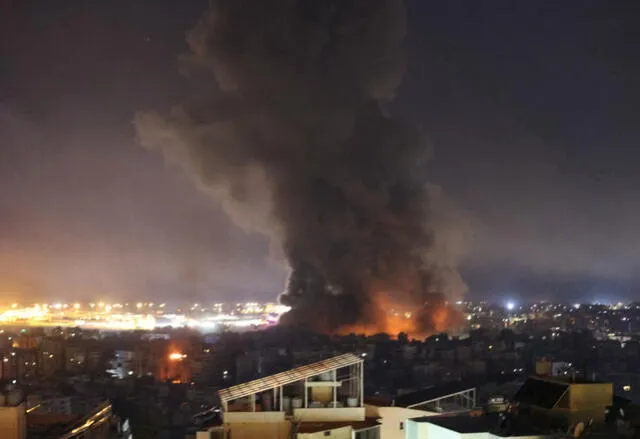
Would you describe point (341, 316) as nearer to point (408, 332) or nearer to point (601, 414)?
point (408, 332)

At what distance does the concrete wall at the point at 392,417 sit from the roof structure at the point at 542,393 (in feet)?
6.11

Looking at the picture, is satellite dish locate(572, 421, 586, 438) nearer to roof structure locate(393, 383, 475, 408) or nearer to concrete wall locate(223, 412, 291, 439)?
roof structure locate(393, 383, 475, 408)

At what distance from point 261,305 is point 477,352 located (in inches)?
3135

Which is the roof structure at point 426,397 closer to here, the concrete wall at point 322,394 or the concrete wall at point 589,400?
the concrete wall at point 322,394

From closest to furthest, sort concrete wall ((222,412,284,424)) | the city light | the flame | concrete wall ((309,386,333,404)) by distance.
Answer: concrete wall ((222,412,284,424)) < concrete wall ((309,386,333,404)) < the city light < the flame

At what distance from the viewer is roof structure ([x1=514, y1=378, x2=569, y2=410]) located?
11.5m

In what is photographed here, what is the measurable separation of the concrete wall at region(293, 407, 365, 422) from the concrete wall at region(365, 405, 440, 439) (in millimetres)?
577

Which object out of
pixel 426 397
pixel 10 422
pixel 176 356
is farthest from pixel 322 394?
pixel 176 356

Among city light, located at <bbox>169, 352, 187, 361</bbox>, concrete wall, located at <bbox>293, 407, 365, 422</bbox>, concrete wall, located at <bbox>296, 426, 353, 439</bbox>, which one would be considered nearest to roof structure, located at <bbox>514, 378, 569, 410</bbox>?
concrete wall, located at <bbox>293, 407, 365, 422</bbox>

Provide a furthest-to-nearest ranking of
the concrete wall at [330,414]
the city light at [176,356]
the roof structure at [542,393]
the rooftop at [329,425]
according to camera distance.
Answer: the city light at [176,356] → the roof structure at [542,393] → the concrete wall at [330,414] → the rooftop at [329,425]

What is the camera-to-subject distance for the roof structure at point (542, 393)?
11453 mm

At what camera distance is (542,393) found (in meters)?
11.9

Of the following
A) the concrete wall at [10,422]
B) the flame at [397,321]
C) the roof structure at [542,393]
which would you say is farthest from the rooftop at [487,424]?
the flame at [397,321]

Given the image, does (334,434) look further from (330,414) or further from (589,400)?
(589,400)
